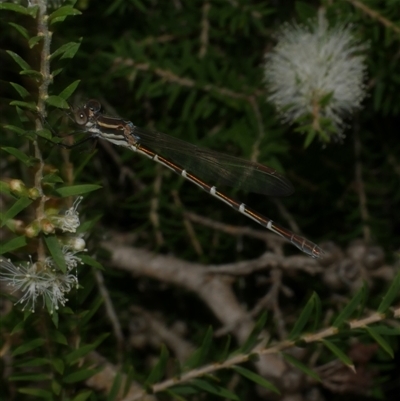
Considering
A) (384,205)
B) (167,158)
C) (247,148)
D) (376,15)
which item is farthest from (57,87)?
(384,205)

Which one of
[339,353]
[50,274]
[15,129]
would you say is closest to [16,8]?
[15,129]

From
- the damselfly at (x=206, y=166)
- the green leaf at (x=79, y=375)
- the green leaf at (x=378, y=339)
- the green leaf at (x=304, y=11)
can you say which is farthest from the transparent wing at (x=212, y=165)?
the green leaf at (x=79, y=375)

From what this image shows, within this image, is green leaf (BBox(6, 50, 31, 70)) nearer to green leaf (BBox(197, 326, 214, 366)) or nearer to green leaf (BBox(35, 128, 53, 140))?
green leaf (BBox(35, 128, 53, 140))

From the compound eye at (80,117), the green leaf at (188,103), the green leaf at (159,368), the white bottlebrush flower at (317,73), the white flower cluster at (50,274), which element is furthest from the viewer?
the green leaf at (188,103)

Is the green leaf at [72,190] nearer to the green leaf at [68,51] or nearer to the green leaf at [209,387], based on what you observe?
the green leaf at [68,51]

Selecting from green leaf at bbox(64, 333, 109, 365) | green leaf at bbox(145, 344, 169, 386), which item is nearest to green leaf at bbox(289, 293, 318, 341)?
green leaf at bbox(145, 344, 169, 386)

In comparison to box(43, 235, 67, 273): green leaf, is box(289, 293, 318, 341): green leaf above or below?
above
